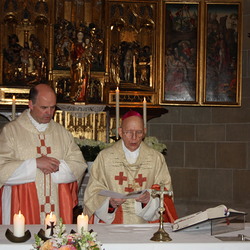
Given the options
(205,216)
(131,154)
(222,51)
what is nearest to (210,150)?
(222,51)

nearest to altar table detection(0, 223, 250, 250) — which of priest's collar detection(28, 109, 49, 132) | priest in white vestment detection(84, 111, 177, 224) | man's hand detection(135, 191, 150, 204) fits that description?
man's hand detection(135, 191, 150, 204)

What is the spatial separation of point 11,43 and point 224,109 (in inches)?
146

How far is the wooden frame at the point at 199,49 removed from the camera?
984 centimetres

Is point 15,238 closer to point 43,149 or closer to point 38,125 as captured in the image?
point 43,149

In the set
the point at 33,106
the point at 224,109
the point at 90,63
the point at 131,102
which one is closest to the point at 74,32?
the point at 90,63

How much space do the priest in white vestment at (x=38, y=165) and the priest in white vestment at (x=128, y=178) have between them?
0.24 m

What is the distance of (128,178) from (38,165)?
0.80m

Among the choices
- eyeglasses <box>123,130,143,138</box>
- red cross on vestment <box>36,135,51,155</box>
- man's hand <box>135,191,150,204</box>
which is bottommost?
Answer: man's hand <box>135,191,150,204</box>

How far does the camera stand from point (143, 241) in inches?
154

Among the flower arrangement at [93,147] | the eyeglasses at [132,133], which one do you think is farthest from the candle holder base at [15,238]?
the flower arrangement at [93,147]

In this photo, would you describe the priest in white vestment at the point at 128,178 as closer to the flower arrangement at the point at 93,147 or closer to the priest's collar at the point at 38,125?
the priest's collar at the point at 38,125

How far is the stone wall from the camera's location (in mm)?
10430

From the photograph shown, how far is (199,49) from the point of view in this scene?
9.83m

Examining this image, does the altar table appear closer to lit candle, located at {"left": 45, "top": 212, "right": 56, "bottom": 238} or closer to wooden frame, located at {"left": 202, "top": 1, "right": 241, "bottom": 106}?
lit candle, located at {"left": 45, "top": 212, "right": 56, "bottom": 238}
